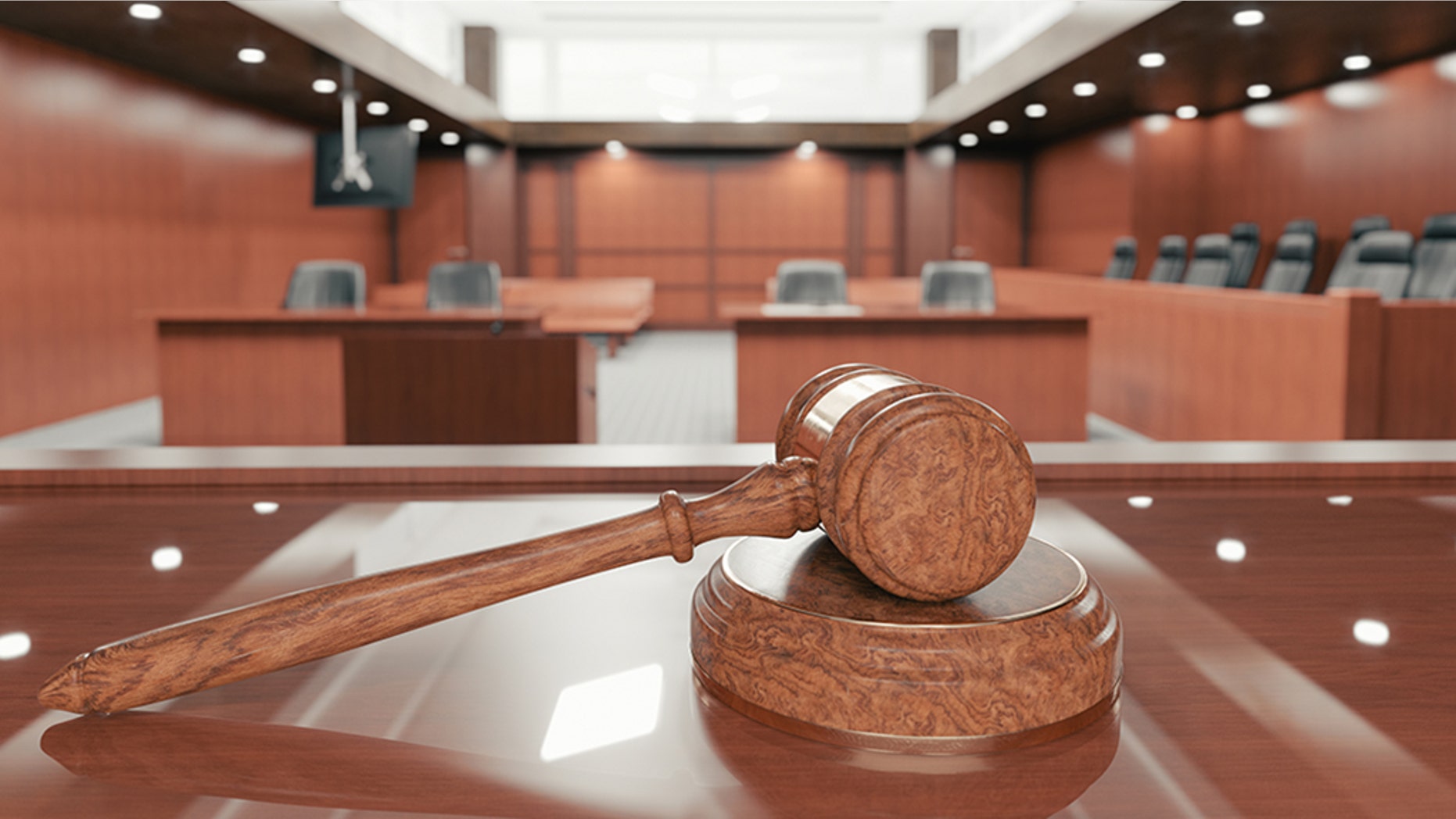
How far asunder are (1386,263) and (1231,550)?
7583 millimetres

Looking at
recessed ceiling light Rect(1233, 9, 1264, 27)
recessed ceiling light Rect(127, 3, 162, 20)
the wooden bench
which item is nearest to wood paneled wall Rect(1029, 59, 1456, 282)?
recessed ceiling light Rect(1233, 9, 1264, 27)

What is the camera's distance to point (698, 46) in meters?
14.4

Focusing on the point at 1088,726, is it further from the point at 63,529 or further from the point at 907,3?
the point at 907,3

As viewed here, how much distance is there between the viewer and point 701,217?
14.8m

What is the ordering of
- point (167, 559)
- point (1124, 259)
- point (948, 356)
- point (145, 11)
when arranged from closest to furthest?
point (167, 559) → point (948, 356) → point (145, 11) → point (1124, 259)

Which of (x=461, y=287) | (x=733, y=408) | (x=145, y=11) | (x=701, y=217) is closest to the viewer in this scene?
(x=145, y=11)

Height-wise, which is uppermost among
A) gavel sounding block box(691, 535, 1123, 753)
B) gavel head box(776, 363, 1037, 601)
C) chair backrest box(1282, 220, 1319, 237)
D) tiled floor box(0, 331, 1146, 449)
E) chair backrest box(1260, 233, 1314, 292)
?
A: chair backrest box(1282, 220, 1319, 237)

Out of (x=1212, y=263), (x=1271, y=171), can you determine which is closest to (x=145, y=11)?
(x=1212, y=263)

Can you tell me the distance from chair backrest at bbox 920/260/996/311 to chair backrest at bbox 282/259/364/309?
3372 millimetres

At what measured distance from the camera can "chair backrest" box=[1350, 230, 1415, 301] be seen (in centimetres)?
694

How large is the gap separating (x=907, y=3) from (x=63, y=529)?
42.4ft

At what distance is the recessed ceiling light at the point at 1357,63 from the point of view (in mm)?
7906

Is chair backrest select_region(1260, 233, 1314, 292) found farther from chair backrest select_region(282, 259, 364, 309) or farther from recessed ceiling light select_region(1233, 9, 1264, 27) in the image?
chair backrest select_region(282, 259, 364, 309)

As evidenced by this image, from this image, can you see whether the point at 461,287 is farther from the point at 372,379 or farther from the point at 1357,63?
the point at 1357,63
